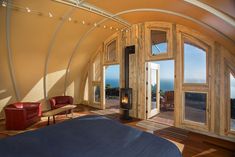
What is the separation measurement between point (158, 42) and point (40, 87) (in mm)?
5516

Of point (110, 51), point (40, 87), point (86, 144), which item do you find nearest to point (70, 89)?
point (40, 87)

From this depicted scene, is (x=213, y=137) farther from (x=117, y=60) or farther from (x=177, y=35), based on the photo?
(x=117, y=60)

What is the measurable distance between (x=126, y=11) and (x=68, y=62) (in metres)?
3.78

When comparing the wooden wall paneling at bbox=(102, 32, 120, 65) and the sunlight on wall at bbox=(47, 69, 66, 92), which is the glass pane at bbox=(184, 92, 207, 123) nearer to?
the wooden wall paneling at bbox=(102, 32, 120, 65)

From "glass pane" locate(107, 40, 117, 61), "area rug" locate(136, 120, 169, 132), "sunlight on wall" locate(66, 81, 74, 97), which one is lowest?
"area rug" locate(136, 120, 169, 132)

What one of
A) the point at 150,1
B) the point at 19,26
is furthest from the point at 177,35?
the point at 19,26

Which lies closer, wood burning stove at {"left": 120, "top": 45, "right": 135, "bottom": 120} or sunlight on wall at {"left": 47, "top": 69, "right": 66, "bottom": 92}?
wood burning stove at {"left": 120, "top": 45, "right": 135, "bottom": 120}

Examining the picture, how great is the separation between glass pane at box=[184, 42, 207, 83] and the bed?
3.37 m

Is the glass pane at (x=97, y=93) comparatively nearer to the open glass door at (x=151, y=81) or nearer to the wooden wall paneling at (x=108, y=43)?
the wooden wall paneling at (x=108, y=43)

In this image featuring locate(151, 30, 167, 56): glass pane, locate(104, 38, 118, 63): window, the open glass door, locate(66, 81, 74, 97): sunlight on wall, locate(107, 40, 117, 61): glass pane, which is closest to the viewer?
locate(151, 30, 167, 56): glass pane

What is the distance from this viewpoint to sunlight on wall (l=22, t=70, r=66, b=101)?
21.8 ft

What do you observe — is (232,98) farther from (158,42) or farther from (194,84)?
(158,42)

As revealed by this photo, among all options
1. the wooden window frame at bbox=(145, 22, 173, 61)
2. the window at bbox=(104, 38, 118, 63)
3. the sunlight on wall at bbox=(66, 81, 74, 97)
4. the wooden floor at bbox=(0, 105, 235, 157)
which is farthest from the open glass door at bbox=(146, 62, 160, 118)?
the sunlight on wall at bbox=(66, 81, 74, 97)

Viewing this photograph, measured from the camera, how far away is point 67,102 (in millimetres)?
7258
